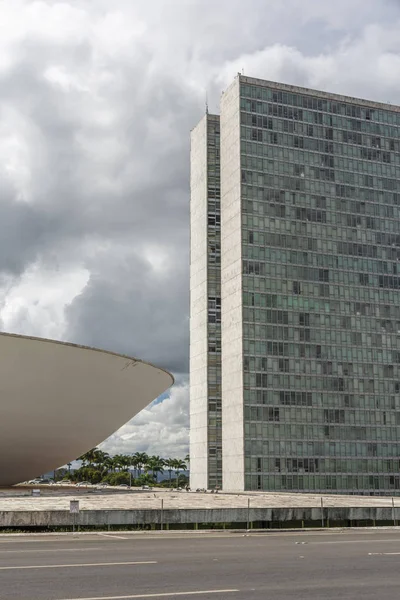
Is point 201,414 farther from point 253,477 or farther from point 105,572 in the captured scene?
point 105,572

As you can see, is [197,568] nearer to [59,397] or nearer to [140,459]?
[59,397]

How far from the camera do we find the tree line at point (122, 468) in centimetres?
15054

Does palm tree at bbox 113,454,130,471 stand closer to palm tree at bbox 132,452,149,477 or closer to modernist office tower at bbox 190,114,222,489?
palm tree at bbox 132,452,149,477

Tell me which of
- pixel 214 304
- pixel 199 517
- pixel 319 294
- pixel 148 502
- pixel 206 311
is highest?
pixel 319 294

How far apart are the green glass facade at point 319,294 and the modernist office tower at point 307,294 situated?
6.9 inches

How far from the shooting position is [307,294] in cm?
10725

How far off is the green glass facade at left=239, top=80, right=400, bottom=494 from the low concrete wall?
234 feet

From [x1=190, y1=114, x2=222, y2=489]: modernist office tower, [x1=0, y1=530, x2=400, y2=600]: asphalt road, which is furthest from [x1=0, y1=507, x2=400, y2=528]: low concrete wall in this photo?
[x1=190, y1=114, x2=222, y2=489]: modernist office tower

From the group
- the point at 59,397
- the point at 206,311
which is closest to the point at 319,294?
the point at 206,311

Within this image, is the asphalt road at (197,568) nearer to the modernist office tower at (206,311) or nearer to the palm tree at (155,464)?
the modernist office tower at (206,311)

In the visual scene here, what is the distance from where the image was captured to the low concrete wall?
24438 millimetres

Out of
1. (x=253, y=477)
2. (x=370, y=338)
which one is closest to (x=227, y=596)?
(x=253, y=477)

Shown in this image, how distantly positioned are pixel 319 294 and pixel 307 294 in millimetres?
1949

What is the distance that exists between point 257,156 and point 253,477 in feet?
156
